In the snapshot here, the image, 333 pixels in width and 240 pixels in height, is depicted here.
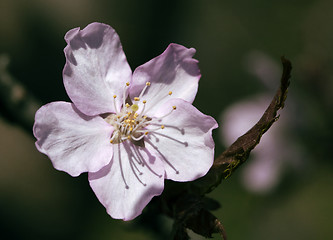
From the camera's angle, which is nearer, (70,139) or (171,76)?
(70,139)

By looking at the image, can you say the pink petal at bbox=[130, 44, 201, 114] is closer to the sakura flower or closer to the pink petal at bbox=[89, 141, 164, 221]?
A: the sakura flower

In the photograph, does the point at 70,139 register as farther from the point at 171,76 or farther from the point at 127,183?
the point at 171,76

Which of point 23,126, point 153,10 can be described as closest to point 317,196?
point 153,10

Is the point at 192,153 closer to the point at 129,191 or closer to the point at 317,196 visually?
the point at 129,191

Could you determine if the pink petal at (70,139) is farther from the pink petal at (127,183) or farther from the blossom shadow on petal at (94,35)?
the blossom shadow on petal at (94,35)

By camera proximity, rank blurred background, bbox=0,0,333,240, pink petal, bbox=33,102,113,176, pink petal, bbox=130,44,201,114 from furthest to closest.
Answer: blurred background, bbox=0,0,333,240 → pink petal, bbox=130,44,201,114 → pink petal, bbox=33,102,113,176

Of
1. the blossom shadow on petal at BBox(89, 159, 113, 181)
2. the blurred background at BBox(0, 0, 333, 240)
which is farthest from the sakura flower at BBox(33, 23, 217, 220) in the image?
the blurred background at BBox(0, 0, 333, 240)

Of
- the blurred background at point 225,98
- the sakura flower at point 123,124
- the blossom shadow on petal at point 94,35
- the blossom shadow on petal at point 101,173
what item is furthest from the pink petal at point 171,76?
the blurred background at point 225,98

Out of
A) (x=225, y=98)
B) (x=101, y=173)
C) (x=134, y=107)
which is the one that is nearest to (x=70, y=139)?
(x=101, y=173)
